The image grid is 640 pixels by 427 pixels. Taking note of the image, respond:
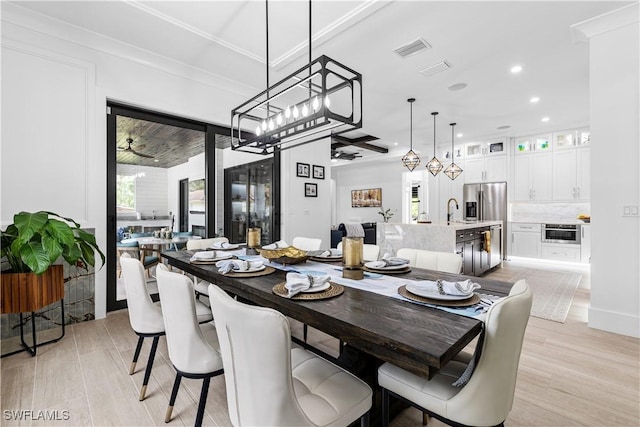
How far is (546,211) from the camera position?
6566mm

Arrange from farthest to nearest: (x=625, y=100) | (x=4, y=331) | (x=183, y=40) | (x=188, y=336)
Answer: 1. (x=183, y=40)
2. (x=625, y=100)
3. (x=4, y=331)
4. (x=188, y=336)

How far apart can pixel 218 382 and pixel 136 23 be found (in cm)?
319

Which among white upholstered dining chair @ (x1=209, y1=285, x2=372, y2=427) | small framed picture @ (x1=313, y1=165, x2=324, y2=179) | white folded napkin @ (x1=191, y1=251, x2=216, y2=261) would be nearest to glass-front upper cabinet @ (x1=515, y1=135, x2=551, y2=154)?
small framed picture @ (x1=313, y1=165, x2=324, y2=179)

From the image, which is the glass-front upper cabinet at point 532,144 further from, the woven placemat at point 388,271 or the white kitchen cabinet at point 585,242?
the woven placemat at point 388,271

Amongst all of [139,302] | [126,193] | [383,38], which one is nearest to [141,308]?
[139,302]

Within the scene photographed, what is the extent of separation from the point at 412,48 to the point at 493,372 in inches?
125

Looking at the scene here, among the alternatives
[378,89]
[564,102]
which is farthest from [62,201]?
[564,102]

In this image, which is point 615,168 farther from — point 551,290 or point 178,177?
point 178,177

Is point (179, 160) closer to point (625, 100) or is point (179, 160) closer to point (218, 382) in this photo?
point (218, 382)

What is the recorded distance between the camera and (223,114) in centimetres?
398

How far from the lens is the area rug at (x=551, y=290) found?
324cm

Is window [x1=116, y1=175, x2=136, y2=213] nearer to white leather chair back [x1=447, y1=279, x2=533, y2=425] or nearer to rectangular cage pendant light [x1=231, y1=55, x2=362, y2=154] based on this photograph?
→ rectangular cage pendant light [x1=231, y1=55, x2=362, y2=154]

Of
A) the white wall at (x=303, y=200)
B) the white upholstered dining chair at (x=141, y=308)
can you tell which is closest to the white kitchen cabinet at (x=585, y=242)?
the white wall at (x=303, y=200)

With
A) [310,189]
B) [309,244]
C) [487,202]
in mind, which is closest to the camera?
[309,244]
